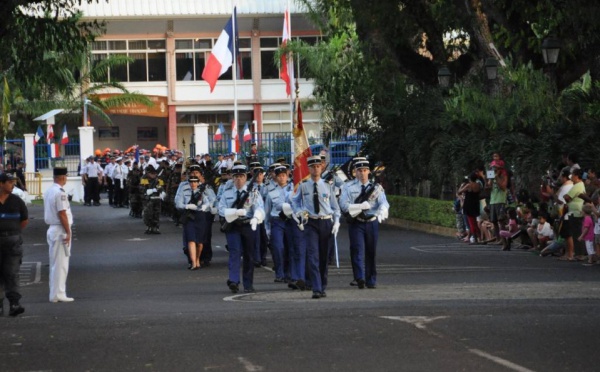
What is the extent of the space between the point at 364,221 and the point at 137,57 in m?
54.5

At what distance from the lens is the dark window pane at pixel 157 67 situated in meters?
74.8

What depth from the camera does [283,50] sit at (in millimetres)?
57844

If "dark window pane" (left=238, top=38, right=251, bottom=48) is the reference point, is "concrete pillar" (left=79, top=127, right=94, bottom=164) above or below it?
below

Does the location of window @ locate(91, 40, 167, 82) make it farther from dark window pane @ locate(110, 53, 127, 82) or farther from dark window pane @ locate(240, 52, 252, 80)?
dark window pane @ locate(240, 52, 252, 80)

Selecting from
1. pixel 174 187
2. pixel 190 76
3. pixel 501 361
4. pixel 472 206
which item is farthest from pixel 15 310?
pixel 190 76

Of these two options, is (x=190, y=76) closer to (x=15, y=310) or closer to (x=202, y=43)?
(x=202, y=43)

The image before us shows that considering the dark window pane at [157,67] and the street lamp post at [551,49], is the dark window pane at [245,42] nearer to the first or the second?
the dark window pane at [157,67]

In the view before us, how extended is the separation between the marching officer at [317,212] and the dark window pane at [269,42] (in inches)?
2162

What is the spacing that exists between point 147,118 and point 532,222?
49.2 meters

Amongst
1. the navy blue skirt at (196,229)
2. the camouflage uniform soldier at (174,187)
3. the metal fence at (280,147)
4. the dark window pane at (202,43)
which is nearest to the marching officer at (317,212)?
the navy blue skirt at (196,229)

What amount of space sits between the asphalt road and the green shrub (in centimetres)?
913

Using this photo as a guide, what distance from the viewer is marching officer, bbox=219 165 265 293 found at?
21078mm

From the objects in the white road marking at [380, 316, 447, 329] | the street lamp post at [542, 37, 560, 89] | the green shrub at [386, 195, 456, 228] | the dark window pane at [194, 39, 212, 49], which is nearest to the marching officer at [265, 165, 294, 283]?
the white road marking at [380, 316, 447, 329]

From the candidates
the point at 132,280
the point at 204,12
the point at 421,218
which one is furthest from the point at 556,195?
the point at 204,12
